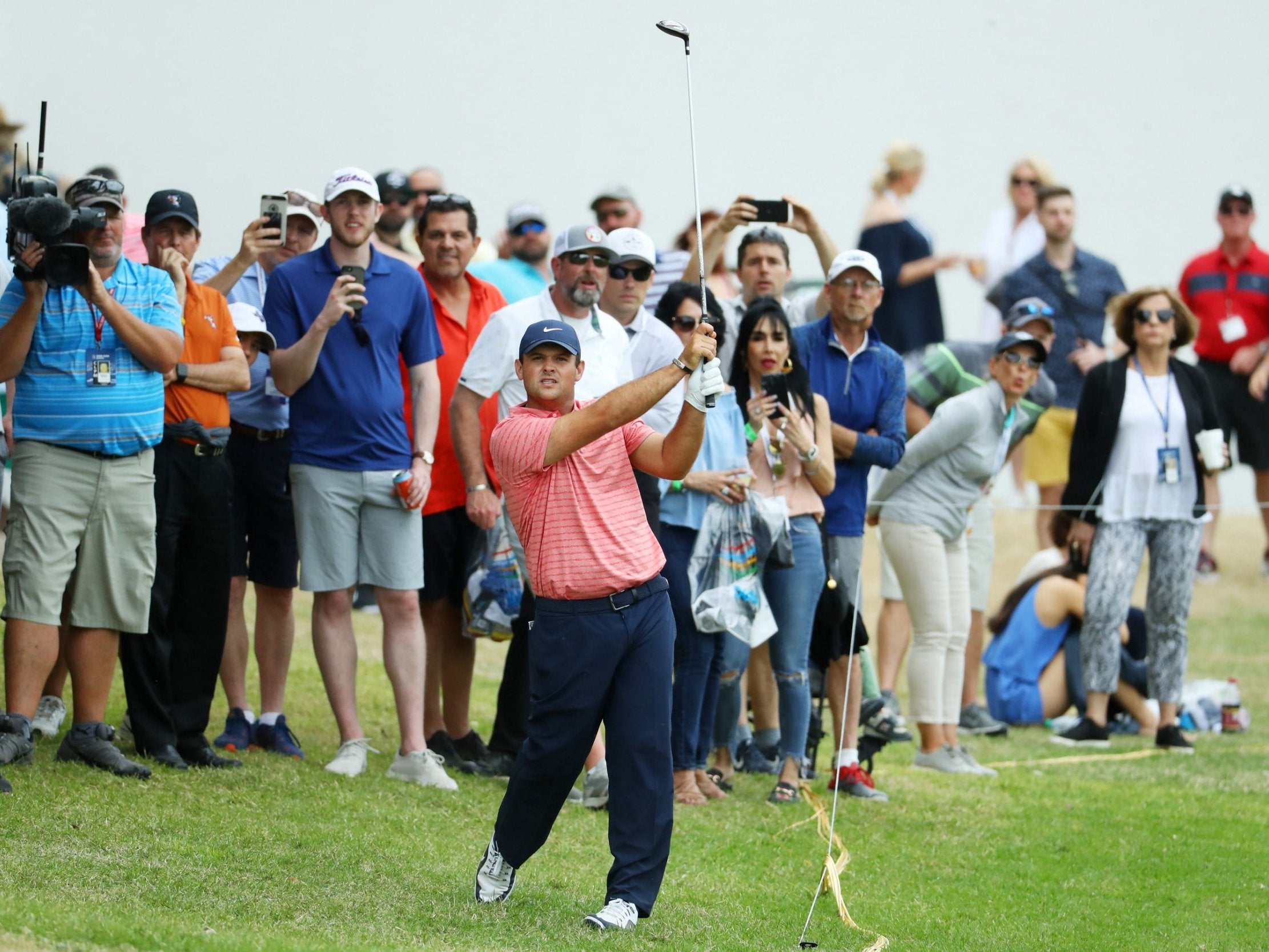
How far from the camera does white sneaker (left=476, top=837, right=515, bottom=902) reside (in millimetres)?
5492

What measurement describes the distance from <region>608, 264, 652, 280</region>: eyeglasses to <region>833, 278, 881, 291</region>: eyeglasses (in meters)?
1.05

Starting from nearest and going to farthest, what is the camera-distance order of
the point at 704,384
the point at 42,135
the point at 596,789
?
the point at 704,384 → the point at 42,135 → the point at 596,789

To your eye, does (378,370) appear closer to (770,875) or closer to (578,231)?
Answer: (578,231)

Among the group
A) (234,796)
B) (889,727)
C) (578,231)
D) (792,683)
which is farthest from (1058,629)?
(234,796)

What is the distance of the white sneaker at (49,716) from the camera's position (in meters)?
7.30

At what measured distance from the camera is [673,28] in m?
6.02

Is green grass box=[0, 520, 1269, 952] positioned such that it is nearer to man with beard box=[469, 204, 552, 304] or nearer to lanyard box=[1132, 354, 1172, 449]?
lanyard box=[1132, 354, 1172, 449]

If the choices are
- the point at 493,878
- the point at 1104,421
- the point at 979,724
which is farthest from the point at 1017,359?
the point at 493,878

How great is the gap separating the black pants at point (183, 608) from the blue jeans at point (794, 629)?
7.30 feet

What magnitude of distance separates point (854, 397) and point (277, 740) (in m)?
3.09

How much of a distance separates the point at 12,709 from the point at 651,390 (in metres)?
2.90

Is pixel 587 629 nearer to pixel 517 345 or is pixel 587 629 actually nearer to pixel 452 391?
pixel 517 345

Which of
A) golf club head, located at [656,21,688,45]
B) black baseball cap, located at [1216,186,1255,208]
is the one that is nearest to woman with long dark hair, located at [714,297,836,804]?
golf club head, located at [656,21,688,45]

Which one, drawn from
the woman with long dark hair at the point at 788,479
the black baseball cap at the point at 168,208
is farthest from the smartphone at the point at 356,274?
the woman with long dark hair at the point at 788,479
